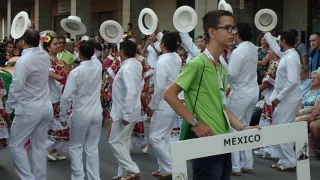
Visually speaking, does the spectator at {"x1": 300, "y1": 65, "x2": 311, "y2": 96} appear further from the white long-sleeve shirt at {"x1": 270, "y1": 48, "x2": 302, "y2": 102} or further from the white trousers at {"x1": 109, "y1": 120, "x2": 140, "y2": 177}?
the white trousers at {"x1": 109, "y1": 120, "x2": 140, "y2": 177}

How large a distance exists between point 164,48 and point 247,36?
1123mm

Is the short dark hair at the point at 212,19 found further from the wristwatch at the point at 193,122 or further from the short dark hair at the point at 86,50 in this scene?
the short dark hair at the point at 86,50

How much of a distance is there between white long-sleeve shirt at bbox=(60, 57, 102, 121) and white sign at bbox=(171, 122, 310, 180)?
2.90m

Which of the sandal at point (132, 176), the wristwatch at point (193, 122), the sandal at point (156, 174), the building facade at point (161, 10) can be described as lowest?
the sandal at point (156, 174)

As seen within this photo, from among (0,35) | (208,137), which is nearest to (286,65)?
(208,137)

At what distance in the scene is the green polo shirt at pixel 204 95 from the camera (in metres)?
3.65

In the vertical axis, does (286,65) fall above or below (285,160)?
above

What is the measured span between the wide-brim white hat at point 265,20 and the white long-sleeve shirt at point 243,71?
2.77 m

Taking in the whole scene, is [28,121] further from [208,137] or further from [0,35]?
[0,35]

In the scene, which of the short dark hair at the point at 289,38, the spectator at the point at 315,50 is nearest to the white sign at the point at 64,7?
the spectator at the point at 315,50

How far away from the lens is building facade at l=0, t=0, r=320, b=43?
15.8m

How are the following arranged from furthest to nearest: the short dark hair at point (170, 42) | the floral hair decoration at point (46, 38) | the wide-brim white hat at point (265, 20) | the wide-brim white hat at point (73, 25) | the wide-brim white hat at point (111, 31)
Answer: the wide-brim white hat at point (73, 25) → the wide-brim white hat at point (265, 20) → the wide-brim white hat at point (111, 31) → the floral hair decoration at point (46, 38) → the short dark hair at point (170, 42)

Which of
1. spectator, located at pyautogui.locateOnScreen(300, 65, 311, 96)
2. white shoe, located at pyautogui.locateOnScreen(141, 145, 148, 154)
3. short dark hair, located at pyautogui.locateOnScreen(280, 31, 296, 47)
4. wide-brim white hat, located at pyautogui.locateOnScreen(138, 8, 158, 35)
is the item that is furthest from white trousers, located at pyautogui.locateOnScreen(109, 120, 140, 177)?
wide-brim white hat, located at pyautogui.locateOnScreen(138, 8, 158, 35)

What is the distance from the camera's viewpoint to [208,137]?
332 centimetres
